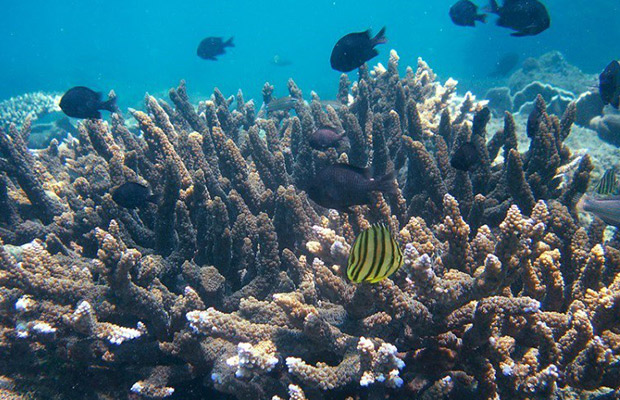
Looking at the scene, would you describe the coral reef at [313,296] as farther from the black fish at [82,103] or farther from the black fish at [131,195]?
the black fish at [82,103]

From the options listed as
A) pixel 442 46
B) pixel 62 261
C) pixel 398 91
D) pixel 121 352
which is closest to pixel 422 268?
pixel 121 352

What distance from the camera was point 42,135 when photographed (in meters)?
14.4

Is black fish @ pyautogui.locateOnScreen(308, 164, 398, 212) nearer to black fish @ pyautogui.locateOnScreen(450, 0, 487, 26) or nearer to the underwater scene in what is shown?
the underwater scene

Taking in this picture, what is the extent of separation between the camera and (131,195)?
349 centimetres

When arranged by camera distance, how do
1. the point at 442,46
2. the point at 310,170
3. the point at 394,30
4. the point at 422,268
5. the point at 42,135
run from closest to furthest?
the point at 422,268 < the point at 310,170 < the point at 42,135 < the point at 442,46 < the point at 394,30

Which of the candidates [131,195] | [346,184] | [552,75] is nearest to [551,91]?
[552,75]

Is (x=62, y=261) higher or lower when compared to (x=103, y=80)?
lower

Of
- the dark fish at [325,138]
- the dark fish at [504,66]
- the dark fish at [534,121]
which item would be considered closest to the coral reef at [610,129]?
the dark fish at [534,121]

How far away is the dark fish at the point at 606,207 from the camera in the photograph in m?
3.23

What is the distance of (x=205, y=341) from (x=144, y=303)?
575 mm

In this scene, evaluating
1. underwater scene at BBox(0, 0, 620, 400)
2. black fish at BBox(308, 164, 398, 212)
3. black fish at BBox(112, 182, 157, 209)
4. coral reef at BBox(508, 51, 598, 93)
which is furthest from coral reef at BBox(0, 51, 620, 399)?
coral reef at BBox(508, 51, 598, 93)

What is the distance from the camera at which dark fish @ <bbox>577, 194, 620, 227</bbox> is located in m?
3.23

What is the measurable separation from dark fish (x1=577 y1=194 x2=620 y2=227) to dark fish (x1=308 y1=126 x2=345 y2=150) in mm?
2786

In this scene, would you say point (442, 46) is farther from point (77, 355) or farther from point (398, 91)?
point (77, 355)
